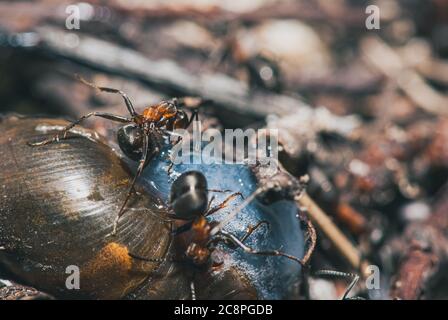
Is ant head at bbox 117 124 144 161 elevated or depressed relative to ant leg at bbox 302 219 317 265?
elevated

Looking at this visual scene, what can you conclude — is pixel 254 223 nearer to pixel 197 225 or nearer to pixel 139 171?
pixel 197 225

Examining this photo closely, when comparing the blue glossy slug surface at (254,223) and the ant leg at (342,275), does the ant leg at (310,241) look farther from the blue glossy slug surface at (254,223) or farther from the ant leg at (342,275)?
the ant leg at (342,275)

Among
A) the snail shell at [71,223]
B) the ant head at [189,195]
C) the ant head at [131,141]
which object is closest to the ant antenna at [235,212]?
the ant head at [189,195]

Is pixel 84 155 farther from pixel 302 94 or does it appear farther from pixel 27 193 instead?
pixel 302 94

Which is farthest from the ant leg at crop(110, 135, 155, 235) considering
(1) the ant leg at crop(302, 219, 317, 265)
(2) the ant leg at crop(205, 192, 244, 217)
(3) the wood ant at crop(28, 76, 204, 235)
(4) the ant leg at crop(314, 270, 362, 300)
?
(4) the ant leg at crop(314, 270, 362, 300)

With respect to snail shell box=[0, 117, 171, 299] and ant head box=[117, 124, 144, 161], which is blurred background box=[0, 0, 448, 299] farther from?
snail shell box=[0, 117, 171, 299]
